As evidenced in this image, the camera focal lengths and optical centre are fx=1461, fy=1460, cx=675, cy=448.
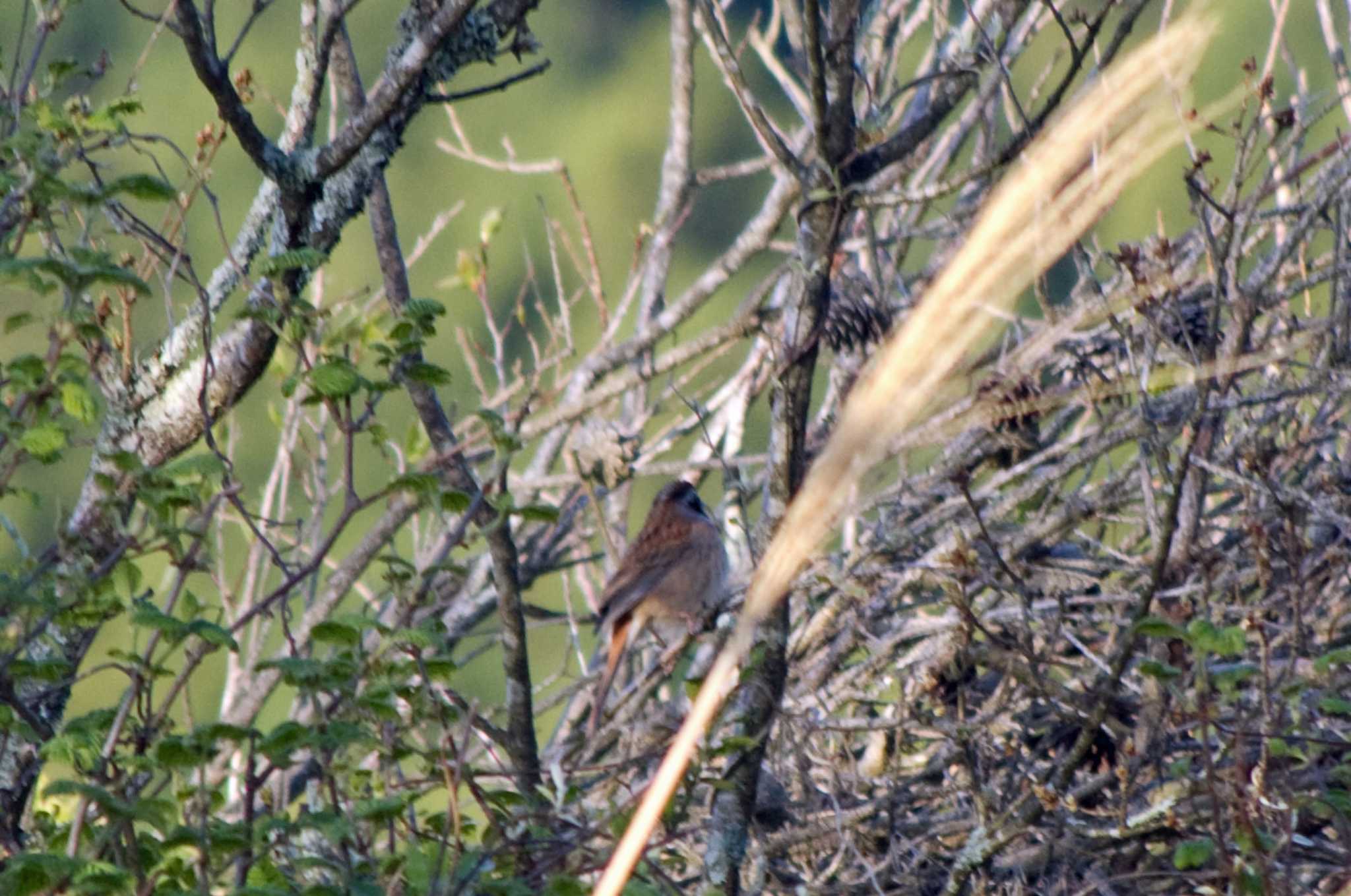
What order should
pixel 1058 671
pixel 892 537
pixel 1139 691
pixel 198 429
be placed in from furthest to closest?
pixel 1058 671 < pixel 892 537 < pixel 1139 691 < pixel 198 429

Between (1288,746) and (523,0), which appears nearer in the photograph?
(1288,746)

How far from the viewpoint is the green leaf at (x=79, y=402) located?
2.05 metres

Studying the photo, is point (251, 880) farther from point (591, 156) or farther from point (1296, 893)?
point (591, 156)

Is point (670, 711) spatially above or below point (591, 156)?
below

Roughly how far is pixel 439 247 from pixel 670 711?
43.2 ft

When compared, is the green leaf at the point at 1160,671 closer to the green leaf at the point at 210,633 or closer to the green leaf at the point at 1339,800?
the green leaf at the point at 1339,800

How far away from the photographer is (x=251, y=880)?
6.92 ft

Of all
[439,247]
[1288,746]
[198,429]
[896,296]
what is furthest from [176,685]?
[439,247]

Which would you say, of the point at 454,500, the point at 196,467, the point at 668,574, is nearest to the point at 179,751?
the point at 196,467

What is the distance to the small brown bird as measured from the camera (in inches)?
195

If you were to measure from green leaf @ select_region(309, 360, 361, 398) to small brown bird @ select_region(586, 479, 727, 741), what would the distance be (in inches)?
109

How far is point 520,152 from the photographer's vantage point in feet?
50.7

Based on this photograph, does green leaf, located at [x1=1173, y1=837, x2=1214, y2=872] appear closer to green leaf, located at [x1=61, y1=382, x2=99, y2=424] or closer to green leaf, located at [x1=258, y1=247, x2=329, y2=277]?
green leaf, located at [x1=258, y1=247, x2=329, y2=277]

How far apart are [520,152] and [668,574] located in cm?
1093
